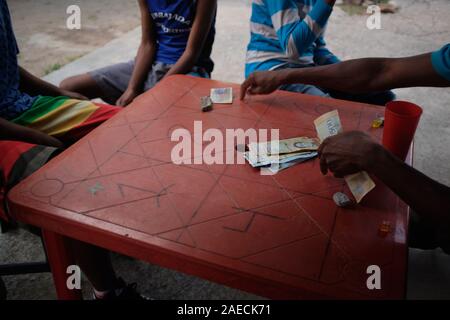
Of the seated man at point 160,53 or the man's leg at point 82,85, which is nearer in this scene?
the seated man at point 160,53

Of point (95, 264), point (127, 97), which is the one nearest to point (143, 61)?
point (127, 97)

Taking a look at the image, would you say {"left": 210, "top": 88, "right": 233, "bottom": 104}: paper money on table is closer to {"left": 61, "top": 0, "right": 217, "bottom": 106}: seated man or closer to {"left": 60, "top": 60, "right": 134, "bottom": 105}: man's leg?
{"left": 61, "top": 0, "right": 217, "bottom": 106}: seated man

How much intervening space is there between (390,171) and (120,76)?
173 centimetres

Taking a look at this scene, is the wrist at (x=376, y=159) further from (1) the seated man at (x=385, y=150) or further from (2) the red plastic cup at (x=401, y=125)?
(2) the red plastic cup at (x=401, y=125)

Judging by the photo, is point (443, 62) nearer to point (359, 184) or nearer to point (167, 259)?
point (359, 184)

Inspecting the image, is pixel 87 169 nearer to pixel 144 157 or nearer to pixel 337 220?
pixel 144 157

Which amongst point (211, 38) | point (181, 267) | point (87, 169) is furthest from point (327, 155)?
point (211, 38)

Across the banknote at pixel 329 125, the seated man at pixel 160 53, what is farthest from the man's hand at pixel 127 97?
the banknote at pixel 329 125

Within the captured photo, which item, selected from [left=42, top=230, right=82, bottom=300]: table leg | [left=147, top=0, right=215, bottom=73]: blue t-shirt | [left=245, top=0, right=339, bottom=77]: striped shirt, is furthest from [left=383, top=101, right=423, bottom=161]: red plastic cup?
[left=147, top=0, right=215, bottom=73]: blue t-shirt

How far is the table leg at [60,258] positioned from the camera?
1143 millimetres

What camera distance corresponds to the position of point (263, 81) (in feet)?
5.12

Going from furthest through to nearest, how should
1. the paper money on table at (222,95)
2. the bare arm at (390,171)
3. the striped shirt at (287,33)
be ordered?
the striped shirt at (287,33)
the paper money on table at (222,95)
the bare arm at (390,171)
